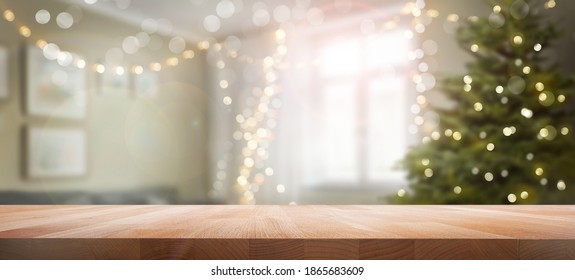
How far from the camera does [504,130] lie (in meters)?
2.86

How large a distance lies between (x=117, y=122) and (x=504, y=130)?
3291mm

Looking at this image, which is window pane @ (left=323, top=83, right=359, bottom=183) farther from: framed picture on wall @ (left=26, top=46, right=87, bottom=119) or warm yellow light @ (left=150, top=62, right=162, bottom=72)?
framed picture on wall @ (left=26, top=46, right=87, bottom=119)

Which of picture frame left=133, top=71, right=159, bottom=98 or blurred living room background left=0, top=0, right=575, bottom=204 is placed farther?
picture frame left=133, top=71, right=159, bottom=98

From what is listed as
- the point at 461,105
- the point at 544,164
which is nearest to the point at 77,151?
the point at 461,105

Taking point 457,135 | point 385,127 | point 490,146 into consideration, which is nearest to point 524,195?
point 490,146

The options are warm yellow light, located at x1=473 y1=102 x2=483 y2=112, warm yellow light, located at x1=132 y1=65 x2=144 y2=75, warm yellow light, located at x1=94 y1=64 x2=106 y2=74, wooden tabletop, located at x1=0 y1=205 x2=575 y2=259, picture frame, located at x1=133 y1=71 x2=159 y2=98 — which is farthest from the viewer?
picture frame, located at x1=133 y1=71 x2=159 y2=98

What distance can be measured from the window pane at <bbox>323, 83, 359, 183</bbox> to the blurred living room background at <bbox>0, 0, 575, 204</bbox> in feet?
0.04

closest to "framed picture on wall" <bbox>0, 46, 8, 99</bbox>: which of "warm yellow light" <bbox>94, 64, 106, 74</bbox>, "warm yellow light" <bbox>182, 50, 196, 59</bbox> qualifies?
"warm yellow light" <bbox>94, 64, 106, 74</bbox>

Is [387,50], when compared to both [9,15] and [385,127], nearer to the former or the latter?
[385,127]

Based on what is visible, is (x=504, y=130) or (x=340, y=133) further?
(x=340, y=133)

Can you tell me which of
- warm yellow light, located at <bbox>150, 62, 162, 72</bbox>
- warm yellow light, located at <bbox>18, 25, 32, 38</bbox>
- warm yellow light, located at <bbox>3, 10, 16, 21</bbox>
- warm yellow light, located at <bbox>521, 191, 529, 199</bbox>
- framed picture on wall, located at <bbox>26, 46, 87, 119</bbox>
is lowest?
warm yellow light, located at <bbox>521, 191, 529, 199</bbox>

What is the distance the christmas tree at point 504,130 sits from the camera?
2818 millimetres

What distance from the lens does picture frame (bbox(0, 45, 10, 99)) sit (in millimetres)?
3623

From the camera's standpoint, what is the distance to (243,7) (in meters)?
4.46
